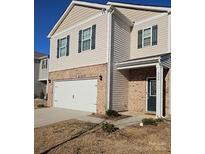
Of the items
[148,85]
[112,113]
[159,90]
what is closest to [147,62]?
[148,85]

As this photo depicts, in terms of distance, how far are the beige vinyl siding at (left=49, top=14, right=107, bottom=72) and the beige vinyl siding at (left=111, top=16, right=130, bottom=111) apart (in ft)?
1.23

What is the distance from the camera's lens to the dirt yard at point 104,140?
12.3 ft

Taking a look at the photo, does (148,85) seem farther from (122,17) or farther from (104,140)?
(104,140)

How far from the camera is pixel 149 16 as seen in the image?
25.4ft

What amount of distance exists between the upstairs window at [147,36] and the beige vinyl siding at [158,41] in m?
0.12

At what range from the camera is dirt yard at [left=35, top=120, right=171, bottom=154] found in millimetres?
3756

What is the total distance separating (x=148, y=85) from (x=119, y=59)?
1487 mm

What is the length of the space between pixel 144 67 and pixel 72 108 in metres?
2.83

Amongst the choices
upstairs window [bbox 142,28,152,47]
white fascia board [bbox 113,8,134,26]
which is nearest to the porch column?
upstairs window [bbox 142,28,152,47]

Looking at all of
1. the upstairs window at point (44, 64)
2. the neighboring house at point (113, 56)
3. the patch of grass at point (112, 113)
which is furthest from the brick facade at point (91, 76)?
the upstairs window at point (44, 64)

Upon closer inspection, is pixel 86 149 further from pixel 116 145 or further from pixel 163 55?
pixel 163 55
